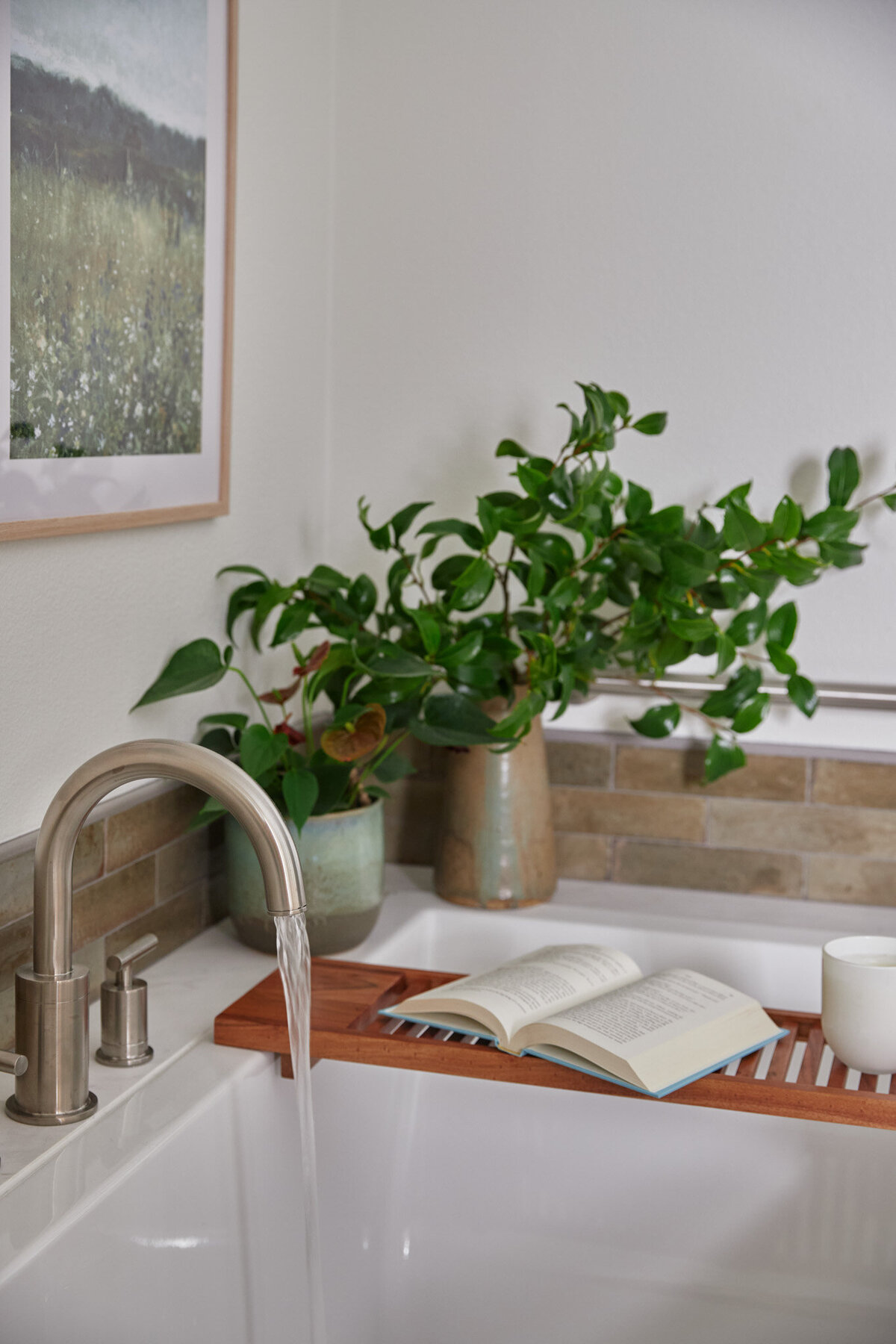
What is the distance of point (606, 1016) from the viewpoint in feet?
3.37

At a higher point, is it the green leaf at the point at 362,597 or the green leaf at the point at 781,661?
the green leaf at the point at 362,597

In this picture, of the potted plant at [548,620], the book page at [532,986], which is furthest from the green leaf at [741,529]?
the book page at [532,986]

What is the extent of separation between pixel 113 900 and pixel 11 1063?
29 centimetres

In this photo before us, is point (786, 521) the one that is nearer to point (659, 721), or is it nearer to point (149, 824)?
point (659, 721)

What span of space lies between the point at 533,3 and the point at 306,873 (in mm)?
1014

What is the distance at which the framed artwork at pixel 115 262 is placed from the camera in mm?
932

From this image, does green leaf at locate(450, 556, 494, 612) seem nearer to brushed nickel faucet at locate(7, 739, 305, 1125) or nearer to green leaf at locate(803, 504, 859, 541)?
green leaf at locate(803, 504, 859, 541)

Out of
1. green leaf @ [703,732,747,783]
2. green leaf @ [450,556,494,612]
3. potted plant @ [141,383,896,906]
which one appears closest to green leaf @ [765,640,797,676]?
potted plant @ [141,383,896,906]

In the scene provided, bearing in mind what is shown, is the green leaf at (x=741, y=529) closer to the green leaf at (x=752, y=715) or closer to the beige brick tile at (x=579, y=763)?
the green leaf at (x=752, y=715)

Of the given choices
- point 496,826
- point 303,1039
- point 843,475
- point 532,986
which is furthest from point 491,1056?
point 843,475

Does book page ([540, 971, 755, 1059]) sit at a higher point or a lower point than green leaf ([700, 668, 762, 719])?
lower

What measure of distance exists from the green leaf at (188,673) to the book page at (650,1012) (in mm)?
432

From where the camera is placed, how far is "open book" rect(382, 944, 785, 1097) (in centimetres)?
97

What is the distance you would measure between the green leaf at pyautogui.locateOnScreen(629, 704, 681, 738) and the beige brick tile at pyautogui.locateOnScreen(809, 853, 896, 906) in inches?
9.0
